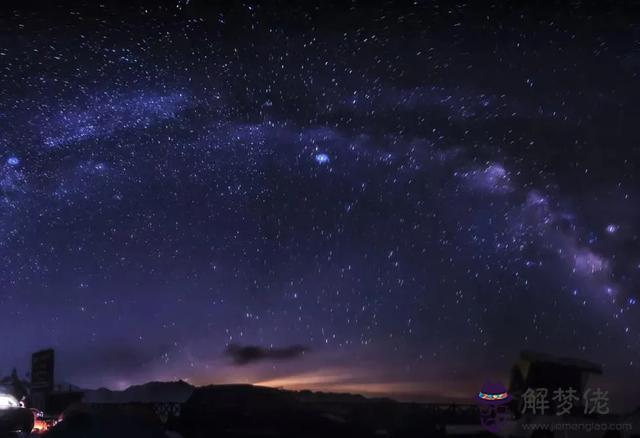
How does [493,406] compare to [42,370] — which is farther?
[42,370]

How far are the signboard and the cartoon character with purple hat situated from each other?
21643mm

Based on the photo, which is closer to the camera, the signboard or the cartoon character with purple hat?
the cartoon character with purple hat

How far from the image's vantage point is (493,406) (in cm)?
1927

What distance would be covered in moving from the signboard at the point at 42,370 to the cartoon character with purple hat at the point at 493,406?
21643 millimetres

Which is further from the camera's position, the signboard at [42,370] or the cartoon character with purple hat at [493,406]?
the signboard at [42,370]

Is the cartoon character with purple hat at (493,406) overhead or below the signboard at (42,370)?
below

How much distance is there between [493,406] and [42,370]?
74.9 ft

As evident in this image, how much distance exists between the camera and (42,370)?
1215 inches

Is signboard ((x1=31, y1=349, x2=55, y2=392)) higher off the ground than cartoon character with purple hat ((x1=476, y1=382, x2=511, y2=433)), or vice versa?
signboard ((x1=31, y1=349, x2=55, y2=392))

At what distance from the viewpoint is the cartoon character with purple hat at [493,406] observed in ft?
61.7

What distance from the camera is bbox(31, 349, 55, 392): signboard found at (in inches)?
1201

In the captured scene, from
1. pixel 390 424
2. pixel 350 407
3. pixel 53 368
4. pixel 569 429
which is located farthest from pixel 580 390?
pixel 53 368

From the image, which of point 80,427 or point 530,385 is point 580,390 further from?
point 80,427

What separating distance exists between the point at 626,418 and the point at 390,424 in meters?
7.27
